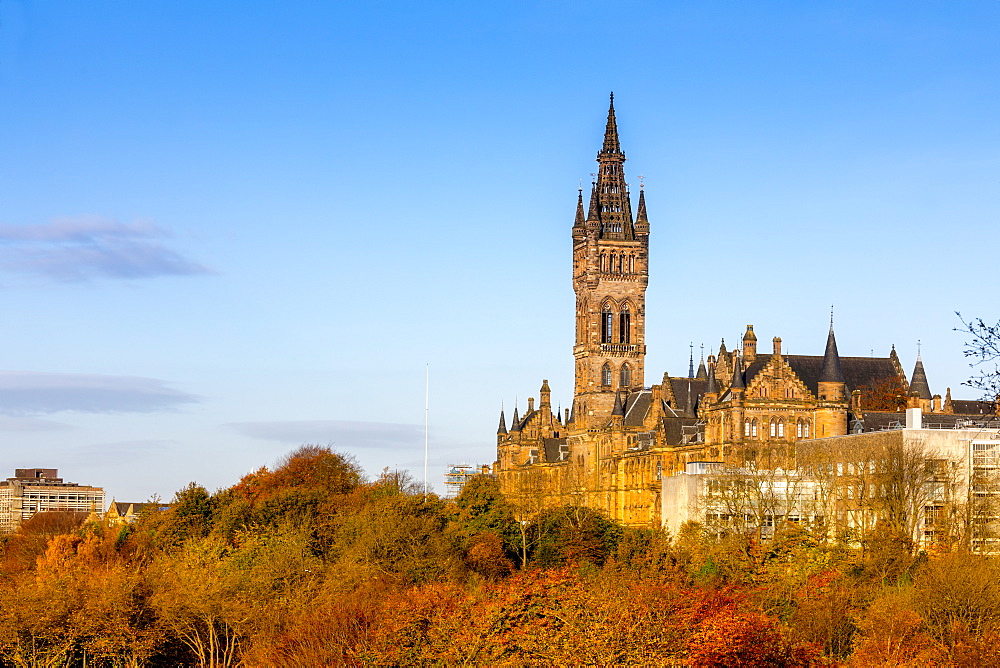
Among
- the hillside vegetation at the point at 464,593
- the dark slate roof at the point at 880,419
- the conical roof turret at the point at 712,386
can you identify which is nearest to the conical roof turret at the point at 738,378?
the conical roof turret at the point at 712,386

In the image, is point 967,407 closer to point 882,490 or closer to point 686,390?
point 686,390

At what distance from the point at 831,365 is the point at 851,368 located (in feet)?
66.9

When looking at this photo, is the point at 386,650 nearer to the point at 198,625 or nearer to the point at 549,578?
the point at 549,578

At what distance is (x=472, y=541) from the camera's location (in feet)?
446

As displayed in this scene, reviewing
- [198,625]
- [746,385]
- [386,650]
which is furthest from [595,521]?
[386,650]

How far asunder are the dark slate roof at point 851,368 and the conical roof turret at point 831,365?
154 inches

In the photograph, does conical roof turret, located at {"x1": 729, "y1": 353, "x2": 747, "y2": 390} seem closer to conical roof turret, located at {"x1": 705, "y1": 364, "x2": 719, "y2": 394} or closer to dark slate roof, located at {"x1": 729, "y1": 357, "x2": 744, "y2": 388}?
dark slate roof, located at {"x1": 729, "y1": 357, "x2": 744, "y2": 388}

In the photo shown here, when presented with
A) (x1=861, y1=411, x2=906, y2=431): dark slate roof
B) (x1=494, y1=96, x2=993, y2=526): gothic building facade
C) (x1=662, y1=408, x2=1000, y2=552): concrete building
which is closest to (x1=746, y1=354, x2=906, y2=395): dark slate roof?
(x1=494, y1=96, x2=993, y2=526): gothic building facade

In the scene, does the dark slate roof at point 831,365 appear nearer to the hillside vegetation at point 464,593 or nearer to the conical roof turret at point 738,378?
the conical roof turret at point 738,378

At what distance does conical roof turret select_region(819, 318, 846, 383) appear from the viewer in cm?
16375

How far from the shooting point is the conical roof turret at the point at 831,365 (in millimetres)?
163750

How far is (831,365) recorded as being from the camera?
164 m

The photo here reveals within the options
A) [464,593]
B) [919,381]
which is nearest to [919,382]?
[919,381]

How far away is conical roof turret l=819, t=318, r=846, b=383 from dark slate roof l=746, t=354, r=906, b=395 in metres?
3.91
